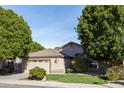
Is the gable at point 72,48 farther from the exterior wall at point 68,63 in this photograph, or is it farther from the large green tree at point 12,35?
the large green tree at point 12,35

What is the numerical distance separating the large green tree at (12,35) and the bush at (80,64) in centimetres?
705

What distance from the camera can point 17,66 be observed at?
5366 cm

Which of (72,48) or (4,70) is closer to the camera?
(4,70)

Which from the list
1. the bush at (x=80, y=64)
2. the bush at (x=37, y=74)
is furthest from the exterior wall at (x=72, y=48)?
the bush at (x=37, y=74)

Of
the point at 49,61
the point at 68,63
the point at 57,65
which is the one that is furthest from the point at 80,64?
the point at 49,61

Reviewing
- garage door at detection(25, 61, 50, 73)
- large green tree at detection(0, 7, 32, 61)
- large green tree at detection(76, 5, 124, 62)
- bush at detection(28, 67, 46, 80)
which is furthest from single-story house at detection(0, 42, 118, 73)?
bush at detection(28, 67, 46, 80)

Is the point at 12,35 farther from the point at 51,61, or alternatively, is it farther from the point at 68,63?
the point at 68,63

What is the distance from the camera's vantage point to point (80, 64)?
45938 mm

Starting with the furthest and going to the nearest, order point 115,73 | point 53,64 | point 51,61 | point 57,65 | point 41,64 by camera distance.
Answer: point 41,64 < point 51,61 < point 53,64 < point 57,65 < point 115,73

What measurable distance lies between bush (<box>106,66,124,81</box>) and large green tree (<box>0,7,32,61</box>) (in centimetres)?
1310

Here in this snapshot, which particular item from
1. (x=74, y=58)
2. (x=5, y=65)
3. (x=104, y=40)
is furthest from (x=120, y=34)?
(x=5, y=65)

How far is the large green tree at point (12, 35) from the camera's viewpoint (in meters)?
40.2

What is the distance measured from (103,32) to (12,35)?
11.0 metres

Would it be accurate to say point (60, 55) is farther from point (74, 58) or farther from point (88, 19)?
point (88, 19)
